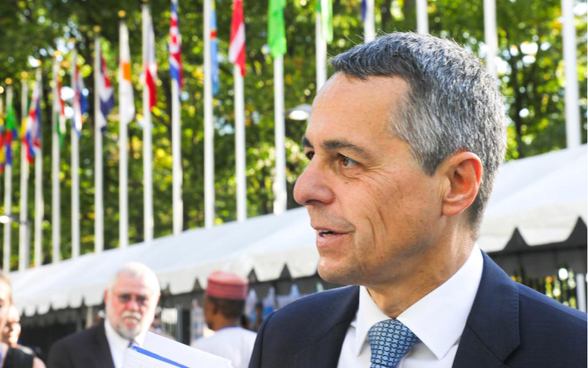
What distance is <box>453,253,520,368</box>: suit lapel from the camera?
161 centimetres

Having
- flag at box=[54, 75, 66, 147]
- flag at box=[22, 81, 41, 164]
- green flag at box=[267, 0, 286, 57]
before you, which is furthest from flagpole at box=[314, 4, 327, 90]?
flag at box=[22, 81, 41, 164]

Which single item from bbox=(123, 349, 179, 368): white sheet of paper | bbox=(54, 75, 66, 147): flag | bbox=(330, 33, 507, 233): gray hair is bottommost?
bbox=(123, 349, 179, 368): white sheet of paper

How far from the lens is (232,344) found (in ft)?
17.8

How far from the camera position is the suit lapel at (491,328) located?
161 cm

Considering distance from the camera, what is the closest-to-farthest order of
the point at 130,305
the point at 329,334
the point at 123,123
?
the point at 329,334, the point at 130,305, the point at 123,123

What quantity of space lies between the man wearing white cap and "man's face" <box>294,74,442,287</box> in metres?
3.59

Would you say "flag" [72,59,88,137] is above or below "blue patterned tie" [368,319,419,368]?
above

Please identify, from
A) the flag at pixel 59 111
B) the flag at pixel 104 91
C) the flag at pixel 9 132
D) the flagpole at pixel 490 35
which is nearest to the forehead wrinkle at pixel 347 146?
the flagpole at pixel 490 35

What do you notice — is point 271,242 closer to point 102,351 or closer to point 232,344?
point 232,344

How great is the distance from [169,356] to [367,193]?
0.45 m

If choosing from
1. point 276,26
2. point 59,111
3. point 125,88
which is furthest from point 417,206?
point 59,111

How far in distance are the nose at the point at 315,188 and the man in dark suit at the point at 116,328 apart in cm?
345

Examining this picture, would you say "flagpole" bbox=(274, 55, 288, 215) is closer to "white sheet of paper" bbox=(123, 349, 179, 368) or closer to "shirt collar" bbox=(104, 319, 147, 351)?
"shirt collar" bbox=(104, 319, 147, 351)

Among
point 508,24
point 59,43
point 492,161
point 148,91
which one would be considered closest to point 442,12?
point 508,24
